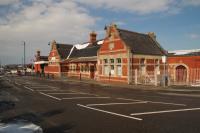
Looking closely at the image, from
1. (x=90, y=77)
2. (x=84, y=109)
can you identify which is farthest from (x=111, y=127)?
(x=90, y=77)

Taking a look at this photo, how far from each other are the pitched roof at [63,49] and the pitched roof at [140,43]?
22031mm

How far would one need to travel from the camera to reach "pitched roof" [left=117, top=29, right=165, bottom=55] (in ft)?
112

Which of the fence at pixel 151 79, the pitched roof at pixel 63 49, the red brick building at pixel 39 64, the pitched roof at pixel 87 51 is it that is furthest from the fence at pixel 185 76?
the red brick building at pixel 39 64

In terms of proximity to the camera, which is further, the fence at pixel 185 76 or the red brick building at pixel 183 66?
the red brick building at pixel 183 66

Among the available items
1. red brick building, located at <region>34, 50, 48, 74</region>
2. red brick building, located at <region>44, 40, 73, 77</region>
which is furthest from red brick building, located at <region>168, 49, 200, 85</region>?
red brick building, located at <region>34, 50, 48, 74</region>

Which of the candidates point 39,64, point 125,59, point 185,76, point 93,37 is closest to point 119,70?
point 125,59

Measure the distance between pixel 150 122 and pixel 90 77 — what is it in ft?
116

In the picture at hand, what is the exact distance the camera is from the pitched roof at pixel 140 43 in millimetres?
34094

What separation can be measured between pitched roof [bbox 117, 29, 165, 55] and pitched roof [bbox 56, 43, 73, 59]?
22031mm

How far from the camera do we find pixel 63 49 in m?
57.4

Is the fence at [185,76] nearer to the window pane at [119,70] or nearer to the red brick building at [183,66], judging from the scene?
the red brick building at [183,66]

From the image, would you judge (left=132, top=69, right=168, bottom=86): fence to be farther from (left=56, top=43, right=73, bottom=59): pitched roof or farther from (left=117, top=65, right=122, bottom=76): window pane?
(left=56, top=43, right=73, bottom=59): pitched roof

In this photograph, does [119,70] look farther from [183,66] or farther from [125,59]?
[183,66]

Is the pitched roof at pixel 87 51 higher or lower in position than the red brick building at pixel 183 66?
higher
